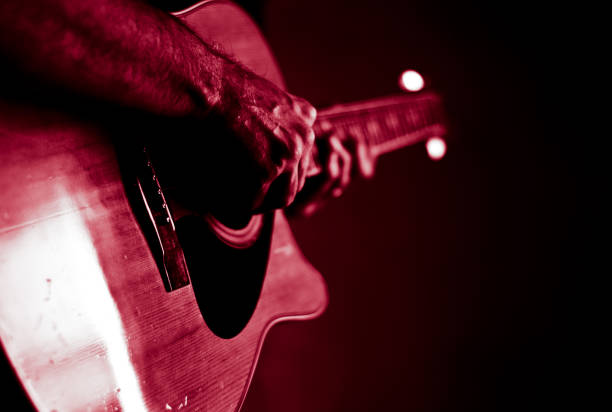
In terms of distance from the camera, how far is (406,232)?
4.74 ft

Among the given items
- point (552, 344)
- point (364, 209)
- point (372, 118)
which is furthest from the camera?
point (552, 344)

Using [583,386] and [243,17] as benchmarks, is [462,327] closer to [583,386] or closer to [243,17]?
[583,386]

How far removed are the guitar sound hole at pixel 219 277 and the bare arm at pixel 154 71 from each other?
83 mm

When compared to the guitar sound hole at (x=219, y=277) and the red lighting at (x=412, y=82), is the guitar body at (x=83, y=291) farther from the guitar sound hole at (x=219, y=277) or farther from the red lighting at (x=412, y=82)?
the red lighting at (x=412, y=82)

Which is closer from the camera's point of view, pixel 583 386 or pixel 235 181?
pixel 235 181

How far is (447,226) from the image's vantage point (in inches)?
59.3

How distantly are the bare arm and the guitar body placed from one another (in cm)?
6

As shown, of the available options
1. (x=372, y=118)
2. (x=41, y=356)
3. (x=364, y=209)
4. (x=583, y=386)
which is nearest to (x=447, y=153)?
(x=364, y=209)

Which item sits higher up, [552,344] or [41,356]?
[41,356]

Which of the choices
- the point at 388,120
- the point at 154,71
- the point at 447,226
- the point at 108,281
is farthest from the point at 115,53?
the point at 447,226

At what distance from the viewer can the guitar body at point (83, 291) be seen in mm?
370

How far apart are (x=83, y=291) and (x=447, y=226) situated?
1.31 m

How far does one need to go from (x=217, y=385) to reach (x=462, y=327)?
1119mm

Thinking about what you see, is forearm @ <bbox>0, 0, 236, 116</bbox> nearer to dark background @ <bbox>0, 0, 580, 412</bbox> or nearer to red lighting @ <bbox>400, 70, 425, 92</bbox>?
dark background @ <bbox>0, 0, 580, 412</bbox>
